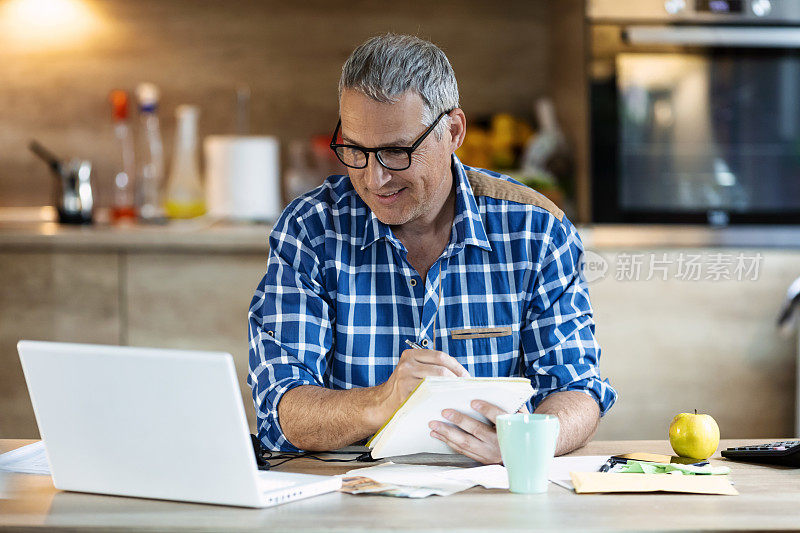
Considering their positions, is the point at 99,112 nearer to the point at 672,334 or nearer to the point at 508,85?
the point at 508,85

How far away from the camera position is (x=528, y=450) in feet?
3.70

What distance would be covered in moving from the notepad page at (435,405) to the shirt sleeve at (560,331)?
30cm

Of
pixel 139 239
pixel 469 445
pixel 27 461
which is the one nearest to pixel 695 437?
pixel 469 445

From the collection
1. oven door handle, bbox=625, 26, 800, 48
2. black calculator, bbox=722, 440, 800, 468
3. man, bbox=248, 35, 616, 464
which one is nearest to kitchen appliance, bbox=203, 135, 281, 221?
oven door handle, bbox=625, 26, 800, 48

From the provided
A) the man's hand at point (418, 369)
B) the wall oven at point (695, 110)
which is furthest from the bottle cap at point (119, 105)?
the man's hand at point (418, 369)

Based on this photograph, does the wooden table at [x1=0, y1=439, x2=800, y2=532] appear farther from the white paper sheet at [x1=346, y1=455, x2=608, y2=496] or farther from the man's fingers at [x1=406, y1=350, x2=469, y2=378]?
the man's fingers at [x1=406, y1=350, x2=469, y2=378]

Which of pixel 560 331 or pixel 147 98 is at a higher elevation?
pixel 147 98

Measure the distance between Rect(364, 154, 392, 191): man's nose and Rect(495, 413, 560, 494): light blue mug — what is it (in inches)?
21.6

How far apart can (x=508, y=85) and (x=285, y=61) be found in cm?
77

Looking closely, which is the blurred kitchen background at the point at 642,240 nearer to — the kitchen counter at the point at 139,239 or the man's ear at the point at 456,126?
the kitchen counter at the point at 139,239

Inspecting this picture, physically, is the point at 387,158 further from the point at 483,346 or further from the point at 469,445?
the point at 469,445

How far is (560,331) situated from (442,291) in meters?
0.21

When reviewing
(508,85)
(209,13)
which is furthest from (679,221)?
(209,13)

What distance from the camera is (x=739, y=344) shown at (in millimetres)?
2783
